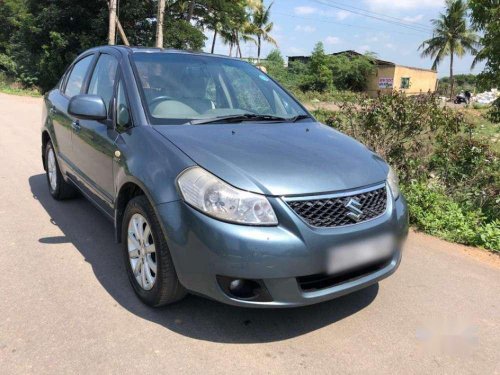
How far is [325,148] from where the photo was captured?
126 inches

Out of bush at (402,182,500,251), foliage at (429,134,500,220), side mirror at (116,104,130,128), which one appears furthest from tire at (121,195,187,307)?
foliage at (429,134,500,220)

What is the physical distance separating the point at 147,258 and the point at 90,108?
4.08 feet

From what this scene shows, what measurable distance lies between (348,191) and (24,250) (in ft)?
9.53

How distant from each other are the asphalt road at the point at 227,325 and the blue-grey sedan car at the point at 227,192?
12.5 inches

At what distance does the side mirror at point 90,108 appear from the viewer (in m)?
3.50

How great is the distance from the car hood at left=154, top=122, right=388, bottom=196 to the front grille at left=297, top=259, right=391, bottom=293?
50 centimetres

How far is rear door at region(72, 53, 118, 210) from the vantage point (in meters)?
3.63

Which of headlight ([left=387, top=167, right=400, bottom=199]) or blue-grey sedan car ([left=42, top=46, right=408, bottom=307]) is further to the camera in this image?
headlight ([left=387, top=167, right=400, bottom=199])

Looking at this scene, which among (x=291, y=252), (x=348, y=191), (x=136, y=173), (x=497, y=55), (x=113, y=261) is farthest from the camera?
(x=497, y=55)

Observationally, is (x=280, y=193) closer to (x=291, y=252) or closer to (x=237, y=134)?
(x=291, y=252)

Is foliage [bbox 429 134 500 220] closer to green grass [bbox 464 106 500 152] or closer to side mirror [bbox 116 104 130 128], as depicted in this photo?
green grass [bbox 464 106 500 152]

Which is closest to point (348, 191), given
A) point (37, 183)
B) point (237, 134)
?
point (237, 134)

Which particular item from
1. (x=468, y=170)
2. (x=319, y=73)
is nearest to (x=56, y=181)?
(x=468, y=170)

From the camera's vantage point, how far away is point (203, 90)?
12.7 ft
